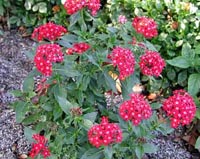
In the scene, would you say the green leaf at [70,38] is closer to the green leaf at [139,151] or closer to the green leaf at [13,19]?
the green leaf at [139,151]

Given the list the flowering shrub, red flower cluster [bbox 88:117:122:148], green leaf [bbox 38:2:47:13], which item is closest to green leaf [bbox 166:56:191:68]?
the flowering shrub

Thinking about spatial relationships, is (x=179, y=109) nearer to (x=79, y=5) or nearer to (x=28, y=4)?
(x=79, y=5)

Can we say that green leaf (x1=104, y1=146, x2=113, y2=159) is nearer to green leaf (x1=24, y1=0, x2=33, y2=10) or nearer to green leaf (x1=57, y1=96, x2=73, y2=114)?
green leaf (x1=57, y1=96, x2=73, y2=114)

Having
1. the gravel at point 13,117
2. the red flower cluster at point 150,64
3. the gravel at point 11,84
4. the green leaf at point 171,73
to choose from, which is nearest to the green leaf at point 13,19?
the gravel at point 11,84

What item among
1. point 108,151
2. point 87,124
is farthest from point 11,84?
point 108,151

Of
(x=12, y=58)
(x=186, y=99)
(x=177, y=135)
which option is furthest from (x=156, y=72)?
(x=12, y=58)
